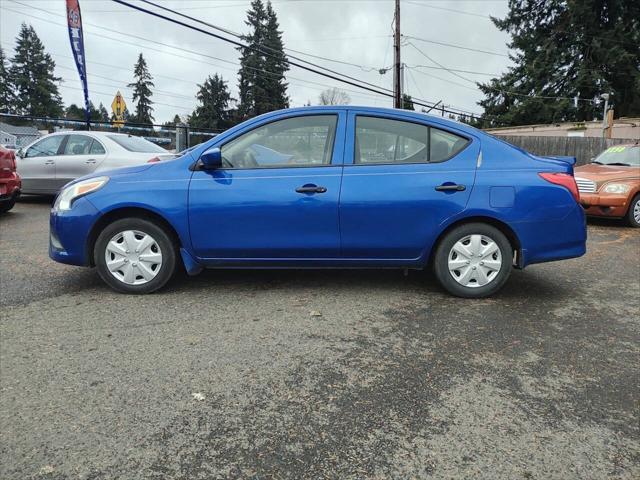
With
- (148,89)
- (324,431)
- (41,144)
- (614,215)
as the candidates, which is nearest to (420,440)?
(324,431)

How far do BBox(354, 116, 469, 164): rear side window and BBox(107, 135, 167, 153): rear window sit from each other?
21.8 ft

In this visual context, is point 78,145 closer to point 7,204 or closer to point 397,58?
point 7,204

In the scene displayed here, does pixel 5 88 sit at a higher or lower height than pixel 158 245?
higher

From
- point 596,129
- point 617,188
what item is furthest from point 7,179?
point 596,129

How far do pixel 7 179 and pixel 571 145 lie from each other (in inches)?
827

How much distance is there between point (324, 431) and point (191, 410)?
692mm

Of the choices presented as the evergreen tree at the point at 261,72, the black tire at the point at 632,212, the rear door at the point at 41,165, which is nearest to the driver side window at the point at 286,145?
the black tire at the point at 632,212

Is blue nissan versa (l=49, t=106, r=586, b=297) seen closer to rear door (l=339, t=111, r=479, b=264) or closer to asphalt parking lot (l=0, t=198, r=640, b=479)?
rear door (l=339, t=111, r=479, b=264)

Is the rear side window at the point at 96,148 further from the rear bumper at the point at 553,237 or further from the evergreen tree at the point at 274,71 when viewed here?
the evergreen tree at the point at 274,71

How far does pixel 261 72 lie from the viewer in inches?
2192

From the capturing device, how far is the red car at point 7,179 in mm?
8070

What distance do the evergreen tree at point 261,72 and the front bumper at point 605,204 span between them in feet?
161

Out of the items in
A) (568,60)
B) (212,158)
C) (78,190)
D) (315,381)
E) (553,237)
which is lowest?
(315,381)

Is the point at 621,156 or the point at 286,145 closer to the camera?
the point at 286,145
